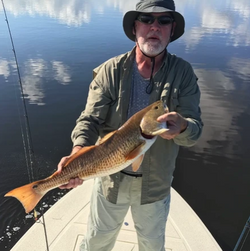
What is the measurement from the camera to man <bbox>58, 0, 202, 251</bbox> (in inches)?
103

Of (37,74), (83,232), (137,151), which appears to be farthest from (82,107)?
(137,151)

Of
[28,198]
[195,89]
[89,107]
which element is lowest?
[28,198]

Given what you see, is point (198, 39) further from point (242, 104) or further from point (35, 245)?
point (35, 245)

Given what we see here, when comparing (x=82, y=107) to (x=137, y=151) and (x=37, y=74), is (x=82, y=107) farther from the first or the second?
(x=137, y=151)

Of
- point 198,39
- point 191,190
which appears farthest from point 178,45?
point 191,190

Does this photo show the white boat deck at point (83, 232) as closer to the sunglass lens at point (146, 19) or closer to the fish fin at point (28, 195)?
the fish fin at point (28, 195)

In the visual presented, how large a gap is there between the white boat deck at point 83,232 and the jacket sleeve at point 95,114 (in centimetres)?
189

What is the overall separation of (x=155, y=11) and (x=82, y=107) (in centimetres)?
737

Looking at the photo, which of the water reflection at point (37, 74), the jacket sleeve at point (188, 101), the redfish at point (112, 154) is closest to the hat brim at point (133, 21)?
the jacket sleeve at point (188, 101)

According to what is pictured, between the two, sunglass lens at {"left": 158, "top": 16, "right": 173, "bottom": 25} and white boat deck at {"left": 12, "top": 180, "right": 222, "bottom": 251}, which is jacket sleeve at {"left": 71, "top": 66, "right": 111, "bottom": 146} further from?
white boat deck at {"left": 12, "top": 180, "right": 222, "bottom": 251}

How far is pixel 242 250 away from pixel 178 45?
14.8 metres

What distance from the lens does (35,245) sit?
12.3ft

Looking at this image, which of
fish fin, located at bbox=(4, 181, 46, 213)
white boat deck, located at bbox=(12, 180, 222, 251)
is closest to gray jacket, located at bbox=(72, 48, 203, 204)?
fish fin, located at bbox=(4, 181, 46, 213)

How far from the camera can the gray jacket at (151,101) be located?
8.55 feet
